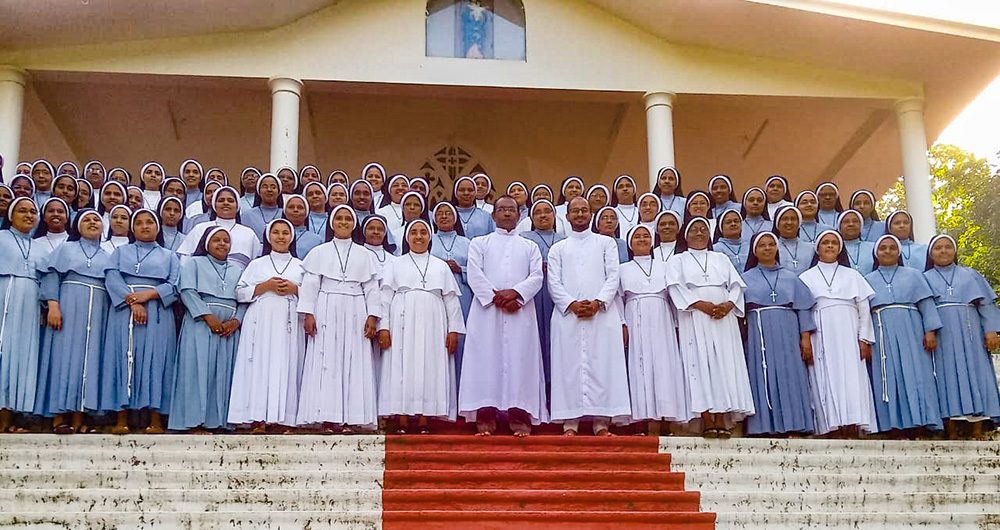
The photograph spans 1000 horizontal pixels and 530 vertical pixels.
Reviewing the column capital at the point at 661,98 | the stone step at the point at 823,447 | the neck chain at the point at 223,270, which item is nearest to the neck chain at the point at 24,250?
the neck chain at the point at 223,270

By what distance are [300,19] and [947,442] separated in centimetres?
820

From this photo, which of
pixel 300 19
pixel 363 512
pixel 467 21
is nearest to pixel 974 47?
pixel 467 21

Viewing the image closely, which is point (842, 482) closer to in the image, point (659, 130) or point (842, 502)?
point (842, 502)

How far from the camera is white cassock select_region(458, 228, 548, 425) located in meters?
8.18

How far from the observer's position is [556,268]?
8.62 m

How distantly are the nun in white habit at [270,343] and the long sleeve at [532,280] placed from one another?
1.62 meters

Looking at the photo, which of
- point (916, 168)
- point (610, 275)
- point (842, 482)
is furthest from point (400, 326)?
point (916, 168)

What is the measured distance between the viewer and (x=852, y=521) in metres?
6.93

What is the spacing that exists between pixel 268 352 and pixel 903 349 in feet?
15.4

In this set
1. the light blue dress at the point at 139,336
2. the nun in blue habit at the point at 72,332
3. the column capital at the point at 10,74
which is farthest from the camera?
the column capital at the point at 10,74

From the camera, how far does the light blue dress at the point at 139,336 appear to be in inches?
313

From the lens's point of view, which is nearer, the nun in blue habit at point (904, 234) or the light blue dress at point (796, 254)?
the light blue dress at point (796, 254)

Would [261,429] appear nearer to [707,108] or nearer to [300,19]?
[300,19]

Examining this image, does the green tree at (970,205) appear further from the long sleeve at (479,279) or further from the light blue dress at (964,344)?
the long sleeve at (479,279)
